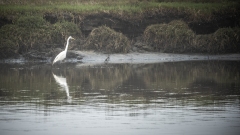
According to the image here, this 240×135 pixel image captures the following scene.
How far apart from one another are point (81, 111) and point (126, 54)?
565 inches

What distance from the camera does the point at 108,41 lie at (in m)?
26.3

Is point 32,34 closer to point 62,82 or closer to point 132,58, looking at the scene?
point 132,58

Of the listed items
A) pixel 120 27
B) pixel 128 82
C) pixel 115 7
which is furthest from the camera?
pixel 115 7

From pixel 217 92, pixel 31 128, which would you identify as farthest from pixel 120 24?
pixel 31 128

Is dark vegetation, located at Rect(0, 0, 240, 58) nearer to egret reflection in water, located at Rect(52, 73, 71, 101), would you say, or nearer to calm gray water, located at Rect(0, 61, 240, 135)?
calm gray water, located at Rect(0, 61, 240, 135)

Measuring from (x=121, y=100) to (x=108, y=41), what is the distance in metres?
13.1

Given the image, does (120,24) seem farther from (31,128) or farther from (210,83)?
(31,128)

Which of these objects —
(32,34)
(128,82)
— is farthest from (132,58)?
(128,82)

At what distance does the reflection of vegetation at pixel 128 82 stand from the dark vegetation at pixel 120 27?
3271 millimetres

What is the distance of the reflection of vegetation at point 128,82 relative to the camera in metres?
14.2

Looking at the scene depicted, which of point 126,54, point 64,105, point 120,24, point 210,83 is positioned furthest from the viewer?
point 120,24

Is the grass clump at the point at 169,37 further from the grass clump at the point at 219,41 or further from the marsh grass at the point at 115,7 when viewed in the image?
the marsh grass at the point at 115,7

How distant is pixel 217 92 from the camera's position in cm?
1461

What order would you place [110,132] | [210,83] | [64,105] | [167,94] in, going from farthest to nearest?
[210,83], [167,94], [64,105], [110,132]
